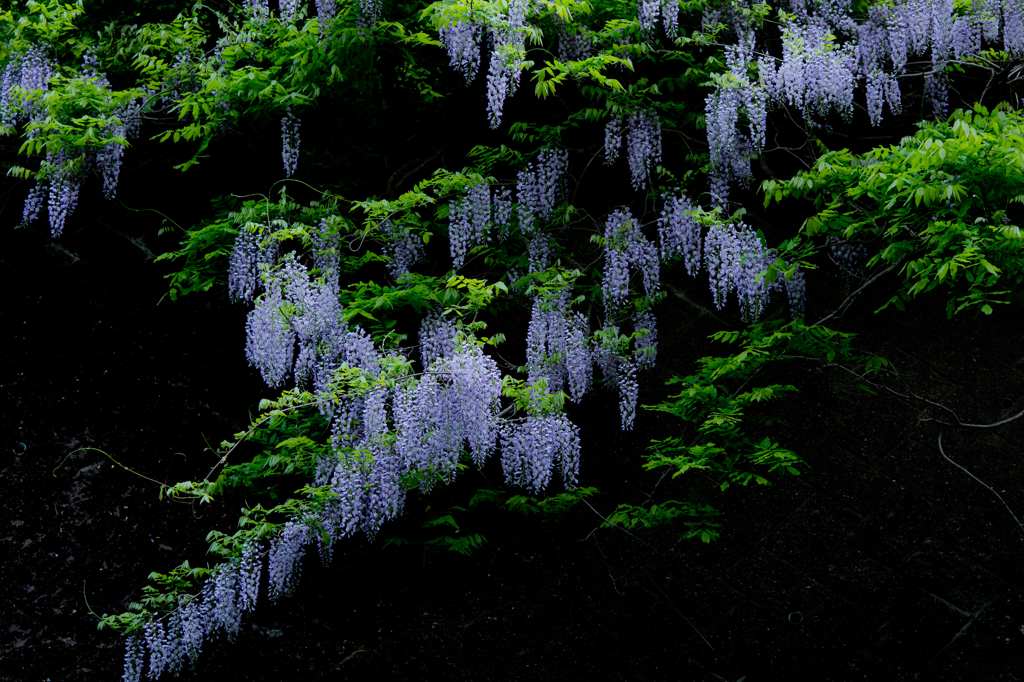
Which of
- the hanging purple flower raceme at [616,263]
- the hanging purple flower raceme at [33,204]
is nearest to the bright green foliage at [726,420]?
the hanging purple flower raceme at [616,263]

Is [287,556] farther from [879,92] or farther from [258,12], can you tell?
[879,92]

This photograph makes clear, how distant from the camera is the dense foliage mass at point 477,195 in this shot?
298cm

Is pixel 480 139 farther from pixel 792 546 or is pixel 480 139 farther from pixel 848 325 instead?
pixel 792 546

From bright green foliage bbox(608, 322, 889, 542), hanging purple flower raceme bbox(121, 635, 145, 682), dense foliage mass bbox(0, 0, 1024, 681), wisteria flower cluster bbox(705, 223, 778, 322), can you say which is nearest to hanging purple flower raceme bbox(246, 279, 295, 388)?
dense foliage mass bbox(0, 0, 1024, 681)

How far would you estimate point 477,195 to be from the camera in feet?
11.1

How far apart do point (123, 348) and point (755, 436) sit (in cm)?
274

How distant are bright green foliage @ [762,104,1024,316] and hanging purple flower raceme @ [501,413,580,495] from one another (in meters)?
1.18

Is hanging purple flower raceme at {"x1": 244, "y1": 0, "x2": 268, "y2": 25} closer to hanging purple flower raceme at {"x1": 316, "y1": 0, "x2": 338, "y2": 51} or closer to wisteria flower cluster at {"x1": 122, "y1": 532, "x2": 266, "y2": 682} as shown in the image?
hanging purple flower raceme at {"x1": 316, "y1": 0, "x2": 338, "y2": 51}

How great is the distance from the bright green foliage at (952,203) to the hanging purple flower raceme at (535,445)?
118cm

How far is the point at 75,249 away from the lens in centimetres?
358

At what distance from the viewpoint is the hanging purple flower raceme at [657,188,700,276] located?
11.2 feet

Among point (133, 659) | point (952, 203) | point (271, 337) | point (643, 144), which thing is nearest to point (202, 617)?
point (133, 659)

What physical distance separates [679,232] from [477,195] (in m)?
0.87

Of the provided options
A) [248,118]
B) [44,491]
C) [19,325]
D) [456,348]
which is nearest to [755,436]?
[456,348]
